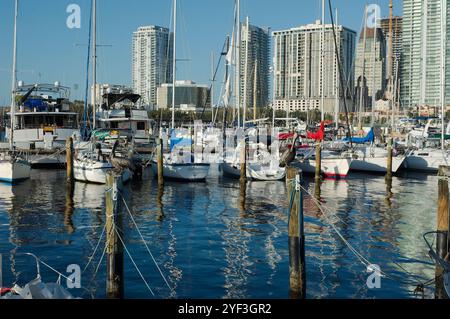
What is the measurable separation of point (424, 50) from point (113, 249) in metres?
59.6

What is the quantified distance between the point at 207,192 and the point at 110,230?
17.2 metres

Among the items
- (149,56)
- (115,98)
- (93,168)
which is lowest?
(93,168)

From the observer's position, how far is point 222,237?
18281mm

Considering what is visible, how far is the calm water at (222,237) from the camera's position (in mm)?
13297

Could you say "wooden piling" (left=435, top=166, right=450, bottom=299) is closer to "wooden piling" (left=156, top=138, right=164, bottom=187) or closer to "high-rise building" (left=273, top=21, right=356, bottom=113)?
"wooden piling" (left=156, top=138, right=164, bottom=187)

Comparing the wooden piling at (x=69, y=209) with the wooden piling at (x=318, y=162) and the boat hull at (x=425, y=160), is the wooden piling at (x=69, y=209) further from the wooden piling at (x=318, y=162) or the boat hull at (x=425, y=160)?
the boat hull at (x=425, y=160)

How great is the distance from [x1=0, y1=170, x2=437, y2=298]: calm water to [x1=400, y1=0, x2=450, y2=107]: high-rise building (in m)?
30.7

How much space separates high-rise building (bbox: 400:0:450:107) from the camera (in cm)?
6412

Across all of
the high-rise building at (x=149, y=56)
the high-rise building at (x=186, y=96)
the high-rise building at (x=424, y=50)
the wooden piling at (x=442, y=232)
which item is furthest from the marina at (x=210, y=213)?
the high-rise building at (x=186, y=96)

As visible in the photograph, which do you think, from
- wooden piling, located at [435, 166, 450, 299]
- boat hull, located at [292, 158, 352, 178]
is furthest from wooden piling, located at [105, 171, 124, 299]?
boat hull, located at [292, 158, 352, 178]

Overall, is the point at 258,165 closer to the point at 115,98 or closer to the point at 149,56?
the point at 115,98

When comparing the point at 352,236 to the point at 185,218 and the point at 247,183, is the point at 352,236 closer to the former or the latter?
the point at 185,218

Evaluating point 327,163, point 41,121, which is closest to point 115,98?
point 41,121
